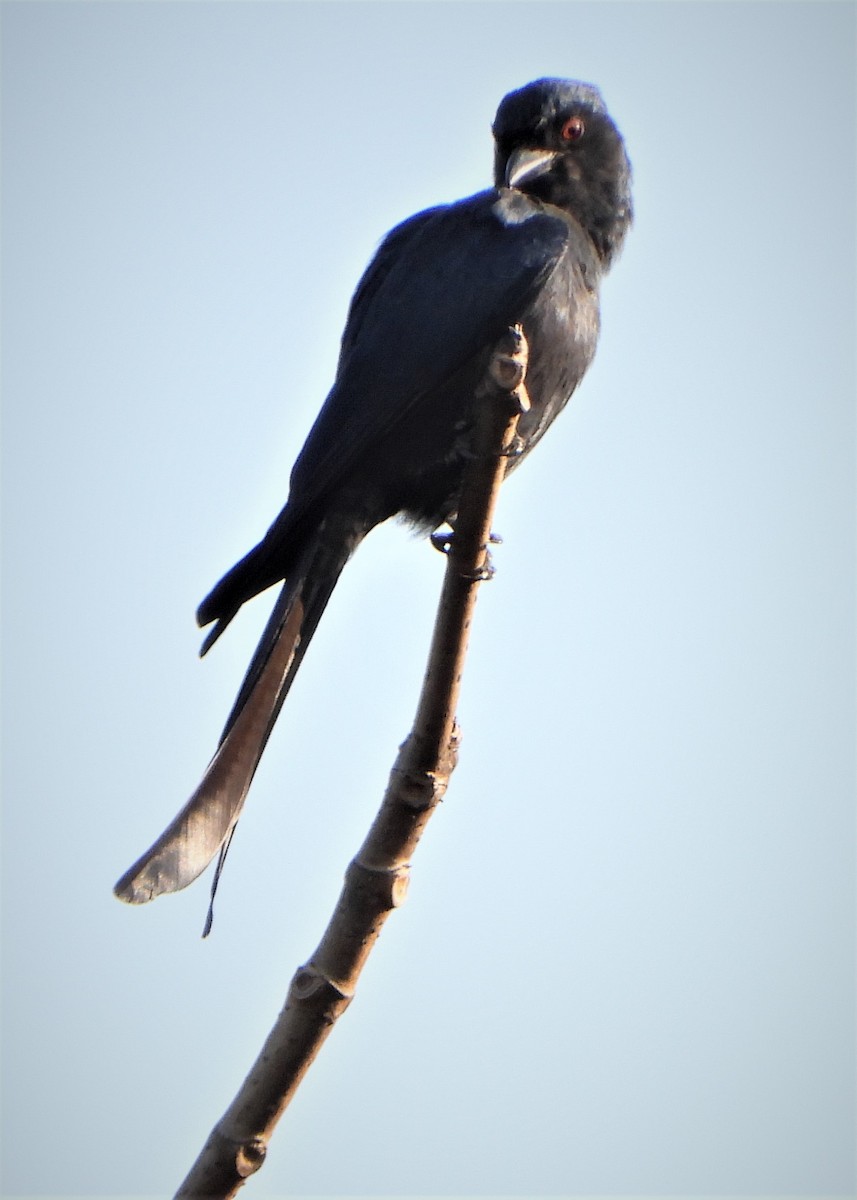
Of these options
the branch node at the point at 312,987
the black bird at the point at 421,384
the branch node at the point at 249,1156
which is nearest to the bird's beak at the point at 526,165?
the black bird at the point at 421,384

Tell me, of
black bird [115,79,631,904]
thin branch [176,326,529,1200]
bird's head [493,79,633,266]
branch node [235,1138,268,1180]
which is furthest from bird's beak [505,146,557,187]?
branch node [235,1138,268,1180]

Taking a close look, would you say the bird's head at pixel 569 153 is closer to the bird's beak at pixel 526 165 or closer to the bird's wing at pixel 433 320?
the bird's beak at pixel 526 165

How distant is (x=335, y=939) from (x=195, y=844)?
515 millimetres

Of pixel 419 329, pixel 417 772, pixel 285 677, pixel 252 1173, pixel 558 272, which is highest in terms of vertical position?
pixel 558 272

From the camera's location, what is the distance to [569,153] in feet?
14.5

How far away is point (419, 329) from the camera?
3.76 metres

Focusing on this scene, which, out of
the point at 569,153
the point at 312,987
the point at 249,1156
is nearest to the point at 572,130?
the point at 569,153

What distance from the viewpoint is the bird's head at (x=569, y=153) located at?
436 cm

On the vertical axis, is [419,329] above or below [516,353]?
above

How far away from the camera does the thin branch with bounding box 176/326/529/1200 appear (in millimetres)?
2191

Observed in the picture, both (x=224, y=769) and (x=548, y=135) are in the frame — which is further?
(x=548, y=135)

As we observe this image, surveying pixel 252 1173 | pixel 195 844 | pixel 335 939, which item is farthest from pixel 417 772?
pixel 252 1173

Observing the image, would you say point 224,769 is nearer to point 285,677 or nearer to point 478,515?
point 285,677

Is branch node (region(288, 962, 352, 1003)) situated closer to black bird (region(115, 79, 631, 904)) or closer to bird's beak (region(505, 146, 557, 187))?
black bird (region(115, 79, 631, 904))
